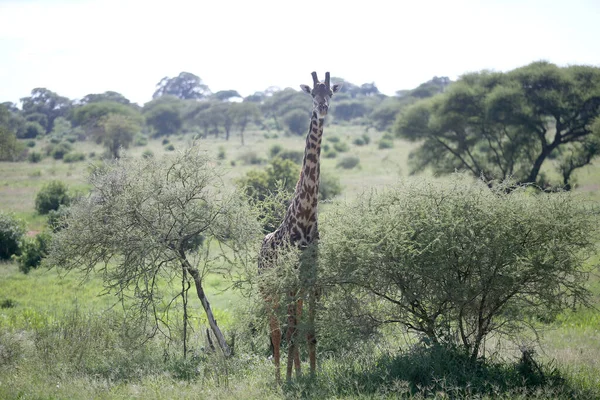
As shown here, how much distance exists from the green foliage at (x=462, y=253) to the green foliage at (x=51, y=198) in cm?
1999

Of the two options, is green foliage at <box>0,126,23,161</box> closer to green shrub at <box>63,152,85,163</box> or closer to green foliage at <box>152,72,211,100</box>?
green shrub at <box>63,152,85,163</box>

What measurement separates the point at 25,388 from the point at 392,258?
5458 millimetres

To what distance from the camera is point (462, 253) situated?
318 inches

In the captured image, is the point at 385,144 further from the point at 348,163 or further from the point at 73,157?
the point at 73,157

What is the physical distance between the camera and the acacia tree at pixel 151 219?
989cm

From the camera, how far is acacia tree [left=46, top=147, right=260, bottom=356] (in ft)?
32.4

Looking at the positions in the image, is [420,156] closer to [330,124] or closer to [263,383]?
[263,383]

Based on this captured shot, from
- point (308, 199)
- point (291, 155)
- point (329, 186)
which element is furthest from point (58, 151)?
point (308, 199)

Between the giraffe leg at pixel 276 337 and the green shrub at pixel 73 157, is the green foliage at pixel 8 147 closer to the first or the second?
the green shrub at pixel 73 157

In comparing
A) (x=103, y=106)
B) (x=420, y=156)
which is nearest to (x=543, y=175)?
(x=420, y=156)

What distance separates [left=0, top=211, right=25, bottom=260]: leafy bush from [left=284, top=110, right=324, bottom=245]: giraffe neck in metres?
13.8

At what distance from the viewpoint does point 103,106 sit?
58.7 metres

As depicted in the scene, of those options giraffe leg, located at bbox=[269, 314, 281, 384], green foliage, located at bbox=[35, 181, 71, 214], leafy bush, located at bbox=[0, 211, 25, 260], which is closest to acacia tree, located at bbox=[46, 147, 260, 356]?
giraffe leg, located at bbox=[269, 314, 281, 384]

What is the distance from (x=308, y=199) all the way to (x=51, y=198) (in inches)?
790
